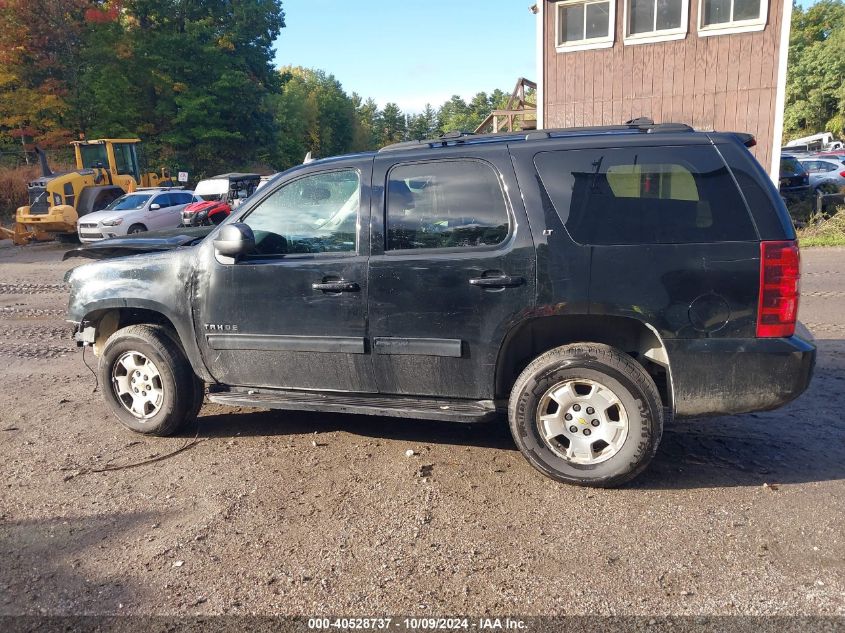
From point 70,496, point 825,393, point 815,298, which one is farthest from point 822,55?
point 70,496

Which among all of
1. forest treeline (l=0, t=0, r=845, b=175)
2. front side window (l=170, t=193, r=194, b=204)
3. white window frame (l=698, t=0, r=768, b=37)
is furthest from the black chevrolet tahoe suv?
forest treeline (l=0, t=0, r=845, b=175)

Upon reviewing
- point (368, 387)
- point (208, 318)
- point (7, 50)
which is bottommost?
point (368, 387)

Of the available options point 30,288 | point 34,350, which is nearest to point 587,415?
point 34,350

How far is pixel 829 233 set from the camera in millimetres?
14453

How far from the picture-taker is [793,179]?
60.3 feet

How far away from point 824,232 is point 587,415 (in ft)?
45.1

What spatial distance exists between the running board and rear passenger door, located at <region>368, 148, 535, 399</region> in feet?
0.22

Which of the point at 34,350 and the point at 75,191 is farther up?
the point at 75,191

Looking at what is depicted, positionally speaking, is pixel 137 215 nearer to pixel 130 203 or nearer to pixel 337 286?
pixel 130 203

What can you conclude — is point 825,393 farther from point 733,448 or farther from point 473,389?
point 473,389

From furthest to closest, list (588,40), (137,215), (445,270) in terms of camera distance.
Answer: (137,215) → (588,40) → (445,270)

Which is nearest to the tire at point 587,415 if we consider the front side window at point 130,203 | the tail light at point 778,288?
the tail light at point 778,288

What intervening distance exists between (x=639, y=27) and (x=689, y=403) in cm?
1462

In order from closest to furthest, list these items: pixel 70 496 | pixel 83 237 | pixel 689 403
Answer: pixel 689 403
pixel 70 496
pixel 83 237
